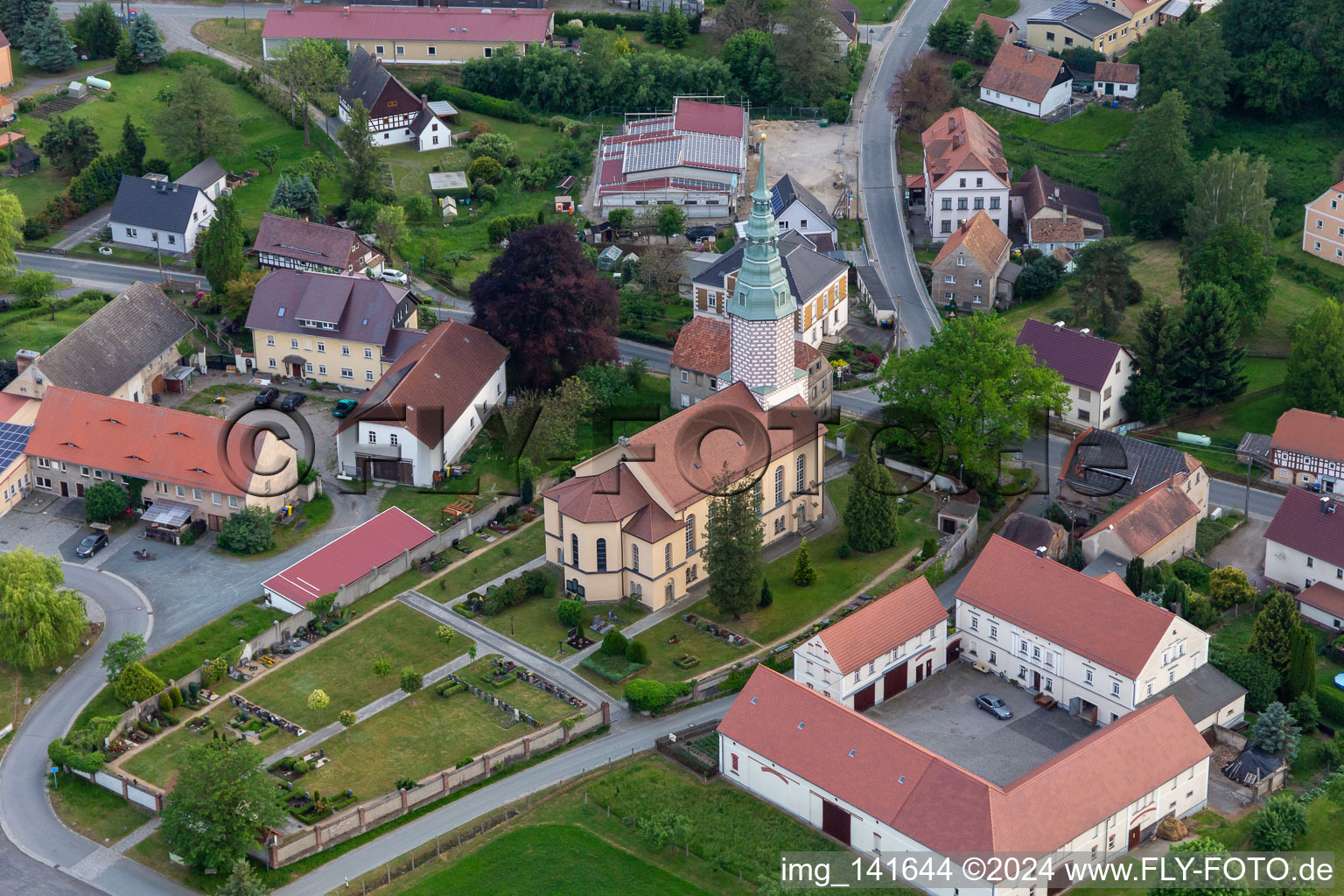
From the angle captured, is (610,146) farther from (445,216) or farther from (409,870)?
(409,870)

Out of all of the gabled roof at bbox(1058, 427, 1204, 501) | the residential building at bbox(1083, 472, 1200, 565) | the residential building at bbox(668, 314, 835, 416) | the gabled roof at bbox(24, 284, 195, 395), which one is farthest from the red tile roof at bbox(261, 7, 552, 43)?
the residential building at bbox(1083, 472, 1200, 565)

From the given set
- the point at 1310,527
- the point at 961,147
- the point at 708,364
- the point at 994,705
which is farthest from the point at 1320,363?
the point at 961,147

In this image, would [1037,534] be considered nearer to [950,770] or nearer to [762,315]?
[762,315]

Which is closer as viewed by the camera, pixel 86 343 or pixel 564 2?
A: pixel 86 343

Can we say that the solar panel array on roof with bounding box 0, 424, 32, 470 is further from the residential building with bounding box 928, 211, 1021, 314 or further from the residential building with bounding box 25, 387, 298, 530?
the residential building with bounding box 928, 211, 1021, 314

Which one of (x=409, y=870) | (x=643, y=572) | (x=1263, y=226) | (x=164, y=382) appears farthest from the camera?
(x=1263, y=226)

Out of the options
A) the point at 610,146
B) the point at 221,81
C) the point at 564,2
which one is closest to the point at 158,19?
the point at 221,81
